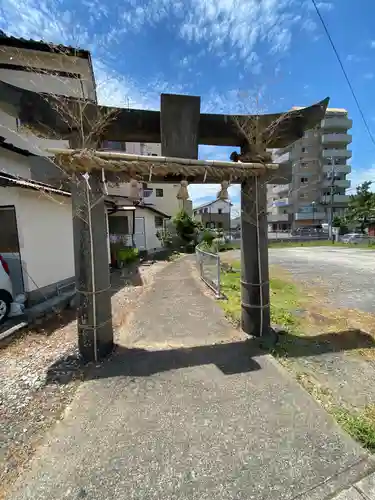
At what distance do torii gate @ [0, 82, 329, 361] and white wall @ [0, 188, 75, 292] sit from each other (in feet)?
6.12

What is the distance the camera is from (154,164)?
3.61 m

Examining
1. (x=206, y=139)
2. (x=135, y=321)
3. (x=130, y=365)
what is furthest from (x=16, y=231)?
(x=206, y=139)

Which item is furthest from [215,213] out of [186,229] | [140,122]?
[140,122]

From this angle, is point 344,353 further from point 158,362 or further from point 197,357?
point 158,362

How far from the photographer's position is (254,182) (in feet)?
13.7

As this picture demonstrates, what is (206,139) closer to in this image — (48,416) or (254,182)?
(254,182)

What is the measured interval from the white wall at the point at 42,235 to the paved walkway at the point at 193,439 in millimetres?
3756

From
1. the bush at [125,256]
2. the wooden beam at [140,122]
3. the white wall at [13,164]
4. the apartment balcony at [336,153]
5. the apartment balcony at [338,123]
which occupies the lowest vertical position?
the bush at [125,256]

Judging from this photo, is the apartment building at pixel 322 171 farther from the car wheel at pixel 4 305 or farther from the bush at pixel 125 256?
the car wheel at pixel 4 305

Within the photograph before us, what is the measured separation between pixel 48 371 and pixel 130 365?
1105mm

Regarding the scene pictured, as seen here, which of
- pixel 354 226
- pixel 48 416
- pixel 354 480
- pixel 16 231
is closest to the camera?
pixel 354 480

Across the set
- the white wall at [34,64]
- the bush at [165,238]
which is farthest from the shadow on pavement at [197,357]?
the bush at [165,238]

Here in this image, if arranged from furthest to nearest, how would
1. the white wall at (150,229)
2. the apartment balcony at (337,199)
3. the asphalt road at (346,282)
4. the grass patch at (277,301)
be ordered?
the apartment balcony at (337,199), the white wall at (150,229), the asphalt road at (346,282), the grass patch at (277,301)

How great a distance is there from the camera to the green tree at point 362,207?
32.8 metres
